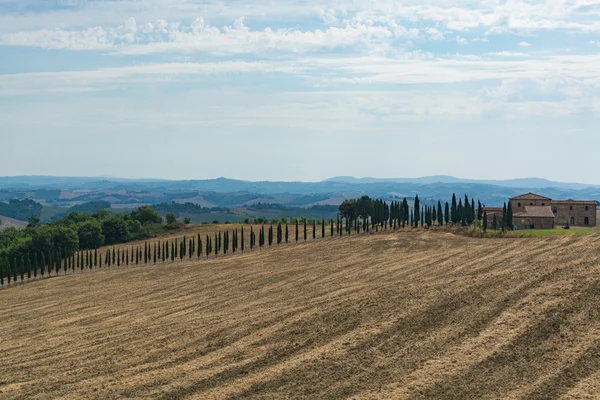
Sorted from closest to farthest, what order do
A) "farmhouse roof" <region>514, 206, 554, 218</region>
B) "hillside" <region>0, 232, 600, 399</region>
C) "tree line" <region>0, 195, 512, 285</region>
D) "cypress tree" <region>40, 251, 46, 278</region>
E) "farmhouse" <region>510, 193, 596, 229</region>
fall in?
"hillside" <region>0, 232, 600, 399</region> < "farmhouse" <region>510, 193, 596, 229</region> < "farmhouse roof" <region>514, 206, 554, 218</region> < "tree line" <region>0, 195, 512, 285</region> < "cypress tree" <region>40, 251, 46, 278</region>

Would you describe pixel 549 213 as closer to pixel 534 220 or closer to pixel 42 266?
pixel 534 220

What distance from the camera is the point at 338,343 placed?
32.5m

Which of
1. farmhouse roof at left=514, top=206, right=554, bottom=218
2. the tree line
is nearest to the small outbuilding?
farmhouse roof at left=514, top=206, right=554, bottom=218

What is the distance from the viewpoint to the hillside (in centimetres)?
2627

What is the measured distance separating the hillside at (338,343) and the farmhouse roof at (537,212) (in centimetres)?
5803

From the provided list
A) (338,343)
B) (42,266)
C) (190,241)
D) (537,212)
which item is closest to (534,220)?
(537,212)

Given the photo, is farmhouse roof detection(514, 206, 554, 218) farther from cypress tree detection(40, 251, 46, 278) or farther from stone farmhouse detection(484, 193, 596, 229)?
cypress tree detection(40, 251, 46, 278)

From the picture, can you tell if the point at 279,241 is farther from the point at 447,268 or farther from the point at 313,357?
the point at 313,357

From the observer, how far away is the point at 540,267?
4409 cm

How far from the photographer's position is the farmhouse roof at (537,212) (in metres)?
114

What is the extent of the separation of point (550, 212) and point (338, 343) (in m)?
95.3

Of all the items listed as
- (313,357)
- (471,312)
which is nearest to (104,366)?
(313,357)

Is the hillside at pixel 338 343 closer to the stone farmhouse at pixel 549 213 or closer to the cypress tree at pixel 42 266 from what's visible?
the stone farmhouse at pixel 549 213

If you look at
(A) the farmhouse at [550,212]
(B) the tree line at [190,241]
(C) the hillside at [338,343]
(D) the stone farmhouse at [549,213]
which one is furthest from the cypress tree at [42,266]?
(A) the farmhouse at [550,212]
